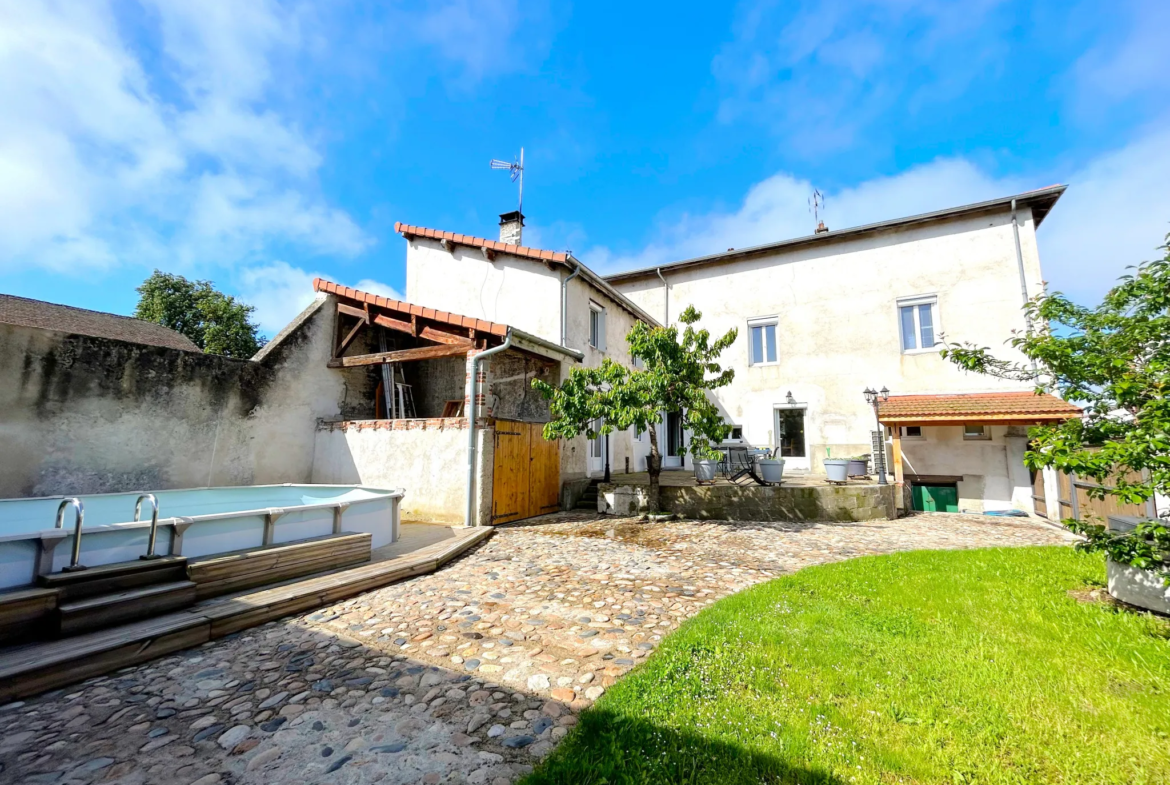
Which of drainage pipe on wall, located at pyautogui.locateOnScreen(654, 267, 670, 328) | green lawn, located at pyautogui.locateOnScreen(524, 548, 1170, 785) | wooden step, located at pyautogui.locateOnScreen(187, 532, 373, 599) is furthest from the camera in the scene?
drainage pipe on wall, located at pyautogui.locateOnScreen(654, 267, 670, 328)

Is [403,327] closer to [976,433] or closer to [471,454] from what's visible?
[471,454]

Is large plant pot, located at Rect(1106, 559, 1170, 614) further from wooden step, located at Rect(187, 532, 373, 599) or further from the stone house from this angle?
wooden step, located at Rect(187, 532, 373, 599)

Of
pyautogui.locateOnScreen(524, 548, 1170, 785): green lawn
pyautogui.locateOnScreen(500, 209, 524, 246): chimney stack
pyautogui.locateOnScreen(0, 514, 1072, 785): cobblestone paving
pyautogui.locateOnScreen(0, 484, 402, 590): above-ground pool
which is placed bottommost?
pyautogui.locateOnScreen(0, 514, 1072, 785): cobblestone paving

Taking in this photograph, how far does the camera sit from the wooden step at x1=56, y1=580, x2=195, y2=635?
3.53 metres

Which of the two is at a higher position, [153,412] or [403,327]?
[403,327]

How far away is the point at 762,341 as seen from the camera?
53.9 feet

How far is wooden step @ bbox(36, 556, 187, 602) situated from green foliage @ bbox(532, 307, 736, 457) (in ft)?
19.8

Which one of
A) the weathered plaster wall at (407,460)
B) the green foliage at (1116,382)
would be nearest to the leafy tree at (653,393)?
the weathered plaster wall at (407,460)

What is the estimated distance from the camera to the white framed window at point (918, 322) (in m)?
14.1

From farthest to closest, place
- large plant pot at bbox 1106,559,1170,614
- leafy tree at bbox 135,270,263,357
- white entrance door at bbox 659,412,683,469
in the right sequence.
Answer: leafy tree at bbox 135,270,263,357, white entrance door at bbox 659,412,683,469, large plant pot at bbox 1106,559,1170,614

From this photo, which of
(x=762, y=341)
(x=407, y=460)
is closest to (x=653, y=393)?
(x=407, y=460)

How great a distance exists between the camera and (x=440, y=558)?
6.41 m

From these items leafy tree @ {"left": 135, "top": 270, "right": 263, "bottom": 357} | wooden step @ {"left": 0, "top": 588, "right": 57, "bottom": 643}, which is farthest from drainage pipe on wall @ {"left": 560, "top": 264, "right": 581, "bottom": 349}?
leafy tree @ {"left": 135, "top": 270, "right": 263, "bottom": 357}

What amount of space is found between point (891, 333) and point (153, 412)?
19067 millimetres
